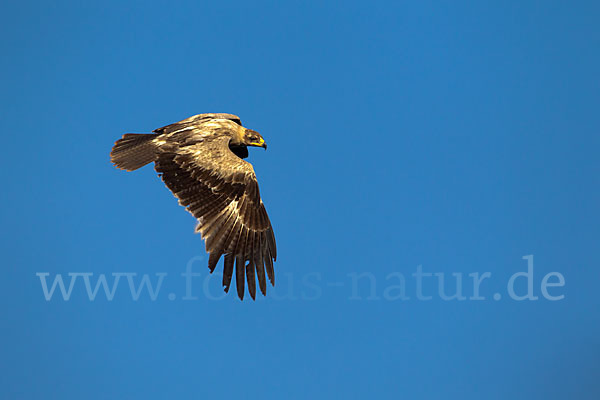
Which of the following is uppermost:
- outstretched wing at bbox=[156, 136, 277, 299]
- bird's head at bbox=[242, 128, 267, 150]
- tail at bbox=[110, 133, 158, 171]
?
bird's head at bbox=[242, 128, 267, 150]


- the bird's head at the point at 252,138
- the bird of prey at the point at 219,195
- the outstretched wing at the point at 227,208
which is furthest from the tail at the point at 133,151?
the bird's head at the point at 252,138

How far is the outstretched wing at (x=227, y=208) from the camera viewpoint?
14789 millimetres

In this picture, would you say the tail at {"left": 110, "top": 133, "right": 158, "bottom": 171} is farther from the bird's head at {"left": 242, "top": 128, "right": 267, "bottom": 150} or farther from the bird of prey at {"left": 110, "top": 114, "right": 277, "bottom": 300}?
the bird's head at {"left": 242, "top": 128, "right": 267, "bottom": 150}

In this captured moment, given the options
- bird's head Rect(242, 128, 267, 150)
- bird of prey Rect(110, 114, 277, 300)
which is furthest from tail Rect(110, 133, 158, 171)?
bird's head Rect(242, 128, 267, 150)

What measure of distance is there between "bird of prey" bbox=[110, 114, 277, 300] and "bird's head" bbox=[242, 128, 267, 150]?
0.87 m

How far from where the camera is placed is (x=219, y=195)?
15281 millimetres

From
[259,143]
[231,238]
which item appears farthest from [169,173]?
[259,143]

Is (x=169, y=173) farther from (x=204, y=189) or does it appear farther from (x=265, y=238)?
(x=265, y=238)

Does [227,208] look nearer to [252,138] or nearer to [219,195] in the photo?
[219,195]

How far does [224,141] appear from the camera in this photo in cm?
1672

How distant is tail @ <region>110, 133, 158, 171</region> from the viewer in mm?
16578

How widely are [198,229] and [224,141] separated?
2549mm

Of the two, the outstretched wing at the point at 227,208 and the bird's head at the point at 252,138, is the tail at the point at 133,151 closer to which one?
the outstretched wing at the point at 227,208

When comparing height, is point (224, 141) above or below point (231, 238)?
above
